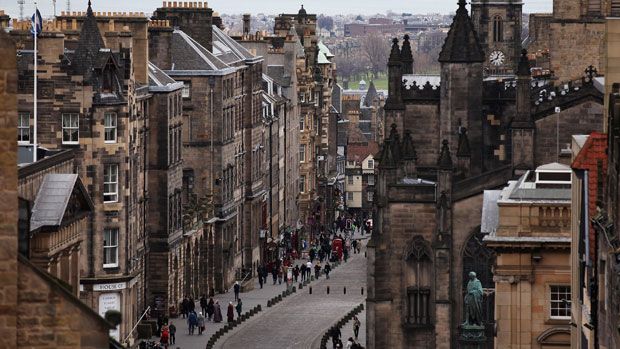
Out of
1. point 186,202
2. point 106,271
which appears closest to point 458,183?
point 106,271

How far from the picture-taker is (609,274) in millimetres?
33531

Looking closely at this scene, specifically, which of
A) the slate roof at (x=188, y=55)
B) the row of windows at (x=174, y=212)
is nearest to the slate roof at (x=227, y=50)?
the slate roof at (x=188, y=55)

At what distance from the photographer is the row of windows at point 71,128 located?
267 ft

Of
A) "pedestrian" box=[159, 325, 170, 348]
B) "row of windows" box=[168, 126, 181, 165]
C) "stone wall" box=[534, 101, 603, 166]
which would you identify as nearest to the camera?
"stone wall" box=[534, 101, 603, 166]

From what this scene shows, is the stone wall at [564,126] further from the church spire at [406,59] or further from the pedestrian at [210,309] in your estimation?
the pedestrian at [210,309]

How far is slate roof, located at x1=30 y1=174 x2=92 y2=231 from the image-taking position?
55250 mm

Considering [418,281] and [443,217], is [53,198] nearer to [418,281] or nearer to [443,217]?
[443,217]

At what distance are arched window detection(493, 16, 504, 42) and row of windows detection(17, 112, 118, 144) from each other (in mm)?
37995

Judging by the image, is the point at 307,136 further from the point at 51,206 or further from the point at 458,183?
the point at 51,206

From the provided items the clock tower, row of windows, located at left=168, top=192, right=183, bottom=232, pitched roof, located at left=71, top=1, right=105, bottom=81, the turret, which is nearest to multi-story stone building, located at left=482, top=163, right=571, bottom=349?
pitched roof, located at left=71, top=1, right=105, bottom=81

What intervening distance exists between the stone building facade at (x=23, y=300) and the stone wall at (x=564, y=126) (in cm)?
6415

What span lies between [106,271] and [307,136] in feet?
247

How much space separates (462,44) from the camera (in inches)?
3499

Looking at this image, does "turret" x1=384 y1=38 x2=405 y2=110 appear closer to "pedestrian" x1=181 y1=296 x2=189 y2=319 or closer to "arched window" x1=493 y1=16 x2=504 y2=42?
"pedestrian" x1=181 y1=296 x2=189 y2=319
